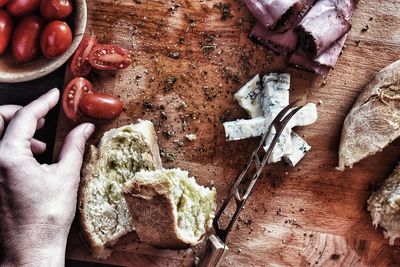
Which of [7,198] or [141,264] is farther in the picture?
[141,264]

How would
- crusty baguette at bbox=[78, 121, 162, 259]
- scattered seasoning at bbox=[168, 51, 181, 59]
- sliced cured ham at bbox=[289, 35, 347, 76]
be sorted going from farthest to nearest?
1. scattered seasoning at bbox=[168, 51, 181, 59]
2. sliced cured ham at bbox=[289, 35, 347, 76]
3. crusty baguette at bbox=[78, 121, 162, 259]

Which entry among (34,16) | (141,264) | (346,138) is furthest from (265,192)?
(34,16)

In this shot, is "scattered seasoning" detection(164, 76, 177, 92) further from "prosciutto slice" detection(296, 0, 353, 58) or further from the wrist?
the wrist

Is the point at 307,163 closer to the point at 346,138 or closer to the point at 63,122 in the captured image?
the point at 346,138

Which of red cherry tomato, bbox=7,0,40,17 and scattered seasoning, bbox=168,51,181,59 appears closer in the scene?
red cherry tomato, bbox=7,0,40,17

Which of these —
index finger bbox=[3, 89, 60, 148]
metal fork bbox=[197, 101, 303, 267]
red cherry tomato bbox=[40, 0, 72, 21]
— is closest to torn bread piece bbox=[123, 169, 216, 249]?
metal fork bbox=[197, 101, 303, 267]

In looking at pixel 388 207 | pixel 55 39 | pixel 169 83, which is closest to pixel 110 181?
pixel 169 83

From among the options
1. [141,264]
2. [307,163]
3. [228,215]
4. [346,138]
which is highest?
[346,138]
